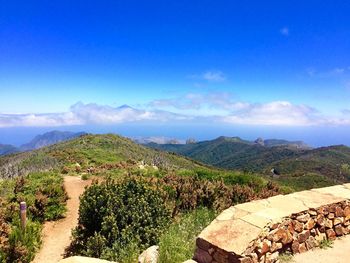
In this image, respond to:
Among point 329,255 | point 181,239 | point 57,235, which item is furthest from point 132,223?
point 329,255

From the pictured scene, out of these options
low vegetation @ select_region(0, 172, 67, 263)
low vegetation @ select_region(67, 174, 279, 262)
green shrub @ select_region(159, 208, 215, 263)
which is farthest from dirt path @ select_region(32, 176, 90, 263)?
green shrub @ select_region(159, 208, 215, 263)

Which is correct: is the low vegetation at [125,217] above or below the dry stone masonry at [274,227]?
below

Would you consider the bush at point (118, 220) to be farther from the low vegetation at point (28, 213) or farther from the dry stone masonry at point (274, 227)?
the dry stone masonry at point (274, 227)

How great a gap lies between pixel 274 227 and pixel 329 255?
1500 millimetres

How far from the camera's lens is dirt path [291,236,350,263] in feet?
22.0

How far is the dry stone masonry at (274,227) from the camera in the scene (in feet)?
19.5

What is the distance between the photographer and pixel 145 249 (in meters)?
8.16

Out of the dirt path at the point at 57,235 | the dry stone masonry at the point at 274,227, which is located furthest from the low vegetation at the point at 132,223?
the dry stone masonry at the point at 274,227

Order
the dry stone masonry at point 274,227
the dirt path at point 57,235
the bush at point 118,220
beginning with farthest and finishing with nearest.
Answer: the dirt path at point 57,235, the bush at point 118,220, the dry stone masonry at point 274,227

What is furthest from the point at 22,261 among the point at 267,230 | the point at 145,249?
the point at 267,230

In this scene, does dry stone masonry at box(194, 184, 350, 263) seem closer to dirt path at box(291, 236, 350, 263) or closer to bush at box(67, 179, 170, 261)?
dirt path at box(291, 236, 350, 263)

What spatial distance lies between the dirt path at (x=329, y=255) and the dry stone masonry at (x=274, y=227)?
172 millimetres

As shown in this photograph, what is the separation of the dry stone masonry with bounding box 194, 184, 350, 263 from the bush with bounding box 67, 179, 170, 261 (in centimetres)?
234

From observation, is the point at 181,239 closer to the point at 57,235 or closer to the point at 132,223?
the point at 132,223
